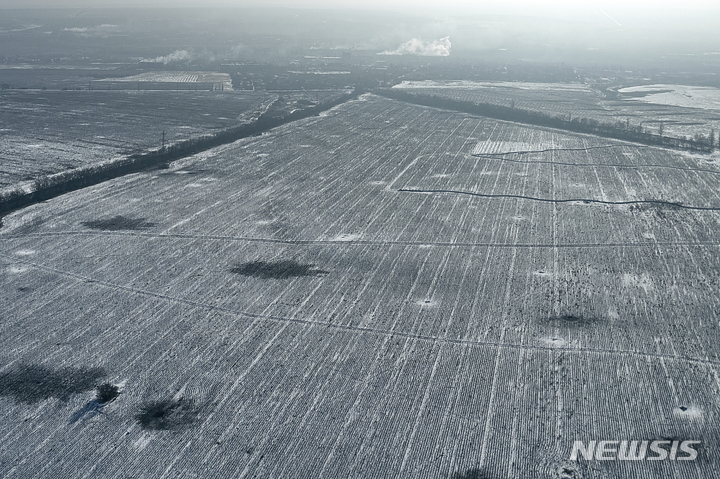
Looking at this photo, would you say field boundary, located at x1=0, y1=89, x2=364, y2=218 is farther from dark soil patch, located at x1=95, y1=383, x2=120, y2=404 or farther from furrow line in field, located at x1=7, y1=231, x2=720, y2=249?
dark soil patch, located at x1=95, y1=383, x2=120, y2=404

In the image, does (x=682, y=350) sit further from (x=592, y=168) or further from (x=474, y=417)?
(x=592, y=168)

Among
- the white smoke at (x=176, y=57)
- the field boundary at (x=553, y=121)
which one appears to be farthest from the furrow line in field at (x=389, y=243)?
the white smoke at (x=176, y=57)

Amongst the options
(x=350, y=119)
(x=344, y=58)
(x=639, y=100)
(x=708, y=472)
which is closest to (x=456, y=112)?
(x=350, y=119)

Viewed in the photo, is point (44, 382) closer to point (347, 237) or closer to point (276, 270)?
point (276, 270)

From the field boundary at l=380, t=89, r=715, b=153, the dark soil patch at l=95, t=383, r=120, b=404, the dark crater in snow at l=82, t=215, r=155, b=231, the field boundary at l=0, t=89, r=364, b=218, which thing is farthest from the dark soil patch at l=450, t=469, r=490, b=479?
the field boundary at l=380, t=89, r=715, b=153

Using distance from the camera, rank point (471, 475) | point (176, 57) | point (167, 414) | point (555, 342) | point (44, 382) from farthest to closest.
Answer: point (176, 57) → point (555, 342) → point (44, 382) → point (167, 414) → point (471, 475)

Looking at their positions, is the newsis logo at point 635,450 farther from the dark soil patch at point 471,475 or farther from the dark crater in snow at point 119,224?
the dark crater in snow at point 119,224

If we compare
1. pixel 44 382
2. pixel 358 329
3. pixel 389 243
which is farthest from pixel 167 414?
pixel 389 243
